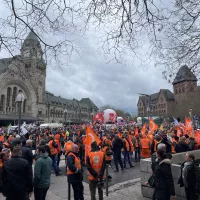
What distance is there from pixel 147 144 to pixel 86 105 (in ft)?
412

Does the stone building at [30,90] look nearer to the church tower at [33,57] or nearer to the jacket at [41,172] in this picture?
the church tower at [33,57]

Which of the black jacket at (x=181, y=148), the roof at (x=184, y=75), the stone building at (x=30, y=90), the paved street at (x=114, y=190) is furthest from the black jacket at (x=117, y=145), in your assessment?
the stone building at (x=30, y=90)

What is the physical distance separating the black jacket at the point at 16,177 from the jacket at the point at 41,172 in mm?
956

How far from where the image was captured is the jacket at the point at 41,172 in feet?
17.5

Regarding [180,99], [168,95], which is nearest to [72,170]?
[180,99]

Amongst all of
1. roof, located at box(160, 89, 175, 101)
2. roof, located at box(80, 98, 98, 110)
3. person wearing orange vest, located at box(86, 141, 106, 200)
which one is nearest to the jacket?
person wearing orange vest, located at box(86, 141, 106, 200)

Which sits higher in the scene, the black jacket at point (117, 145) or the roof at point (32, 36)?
the roof at point (32, 36)

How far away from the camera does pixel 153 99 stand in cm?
10981

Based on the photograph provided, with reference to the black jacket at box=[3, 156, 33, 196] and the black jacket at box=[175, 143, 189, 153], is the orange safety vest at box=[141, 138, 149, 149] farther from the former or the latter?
the black jacket at box=[3, 156, 33, 196]

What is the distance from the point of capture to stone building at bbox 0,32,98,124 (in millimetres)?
4918

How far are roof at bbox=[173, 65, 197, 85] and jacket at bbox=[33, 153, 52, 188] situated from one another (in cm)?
546

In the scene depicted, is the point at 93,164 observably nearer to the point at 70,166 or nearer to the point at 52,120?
the point at 70,166

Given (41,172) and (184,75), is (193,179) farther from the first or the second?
(184,75)

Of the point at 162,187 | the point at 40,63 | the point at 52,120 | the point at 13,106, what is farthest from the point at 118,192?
the point at 52,120
